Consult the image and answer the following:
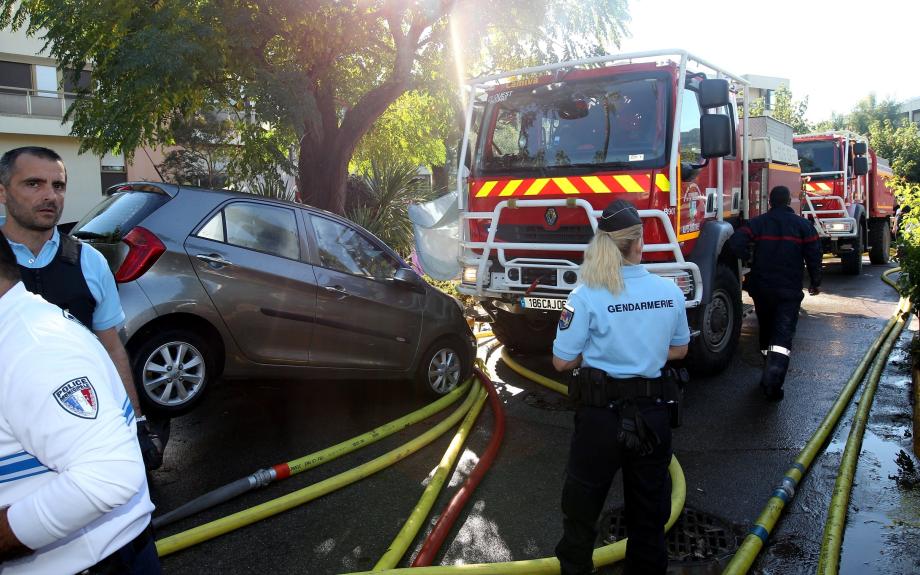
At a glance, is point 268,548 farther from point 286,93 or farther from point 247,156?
point 247,156

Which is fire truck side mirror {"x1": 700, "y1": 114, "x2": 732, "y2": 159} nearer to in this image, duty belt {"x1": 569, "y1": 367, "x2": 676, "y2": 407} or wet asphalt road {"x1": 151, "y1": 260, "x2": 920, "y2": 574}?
wet asphalt road {"x1": 151, "y1": 260, "x2": 920, "y2": 574}

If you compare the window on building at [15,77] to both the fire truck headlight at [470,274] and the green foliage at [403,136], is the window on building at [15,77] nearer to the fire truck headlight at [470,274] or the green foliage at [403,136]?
the green foliage at [403,136]

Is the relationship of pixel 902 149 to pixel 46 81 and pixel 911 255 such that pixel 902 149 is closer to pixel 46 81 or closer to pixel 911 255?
pixel 911 255

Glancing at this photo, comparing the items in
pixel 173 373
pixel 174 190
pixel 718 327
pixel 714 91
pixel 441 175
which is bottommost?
pixel 718 327

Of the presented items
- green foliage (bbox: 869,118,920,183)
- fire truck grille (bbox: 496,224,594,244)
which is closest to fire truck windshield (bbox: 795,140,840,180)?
fire truck grille (bbox: 496,224,594,244)

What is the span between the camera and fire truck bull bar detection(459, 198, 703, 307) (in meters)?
5.56

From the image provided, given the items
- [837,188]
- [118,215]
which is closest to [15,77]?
[118,215]

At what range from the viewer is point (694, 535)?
11.7ft

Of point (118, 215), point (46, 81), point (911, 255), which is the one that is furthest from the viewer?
point (46, 81)

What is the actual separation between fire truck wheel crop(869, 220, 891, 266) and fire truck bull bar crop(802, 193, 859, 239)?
3.40 m

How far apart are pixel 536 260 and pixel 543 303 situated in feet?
1.31

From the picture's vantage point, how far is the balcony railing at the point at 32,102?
2231cm

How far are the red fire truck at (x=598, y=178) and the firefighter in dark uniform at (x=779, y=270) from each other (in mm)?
359

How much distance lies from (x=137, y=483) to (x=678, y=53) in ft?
17.9
